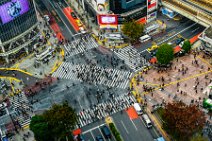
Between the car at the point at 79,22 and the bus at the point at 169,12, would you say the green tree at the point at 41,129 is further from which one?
the bus at the point at 169,12

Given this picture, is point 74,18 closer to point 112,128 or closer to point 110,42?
point 110,42

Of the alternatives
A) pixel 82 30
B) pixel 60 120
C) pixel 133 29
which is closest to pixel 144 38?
pixel 133 29

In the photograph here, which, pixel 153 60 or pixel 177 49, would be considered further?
pixel 177 49

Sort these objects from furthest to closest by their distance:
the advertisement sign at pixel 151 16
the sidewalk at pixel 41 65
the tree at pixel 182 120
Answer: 1. the advertisement sign at pixel 151 16
2. the sidewalk at pixel 41 65
3. the tree at pixel 182 120

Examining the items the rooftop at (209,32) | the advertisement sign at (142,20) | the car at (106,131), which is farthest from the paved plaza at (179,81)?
the advertisement sign at (142,20)

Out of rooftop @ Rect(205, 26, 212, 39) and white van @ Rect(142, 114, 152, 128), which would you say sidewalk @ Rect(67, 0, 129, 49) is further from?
white van @ Rect(142, 114, 152, 128)

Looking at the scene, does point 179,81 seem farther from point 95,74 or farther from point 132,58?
point 95,74

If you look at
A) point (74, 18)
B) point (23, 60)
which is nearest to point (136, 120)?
point (23, 60)
